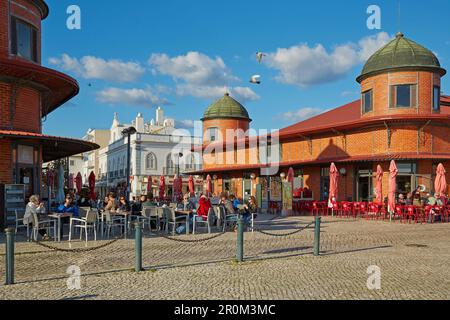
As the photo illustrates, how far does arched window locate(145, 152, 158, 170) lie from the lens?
2255 inches

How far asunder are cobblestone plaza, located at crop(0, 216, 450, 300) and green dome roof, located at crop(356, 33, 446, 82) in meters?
14.4

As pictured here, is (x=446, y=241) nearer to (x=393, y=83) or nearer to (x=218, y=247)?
(x=218, y=247)

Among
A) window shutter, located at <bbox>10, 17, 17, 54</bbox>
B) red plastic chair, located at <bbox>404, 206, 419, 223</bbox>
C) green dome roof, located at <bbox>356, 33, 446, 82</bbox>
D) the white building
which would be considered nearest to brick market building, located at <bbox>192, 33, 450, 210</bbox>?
green dome roof, located at <bbox>356, 33, 446, 82</bbox>

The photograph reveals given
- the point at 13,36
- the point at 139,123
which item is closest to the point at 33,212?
the point at 13,36

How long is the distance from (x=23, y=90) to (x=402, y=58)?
19.9m

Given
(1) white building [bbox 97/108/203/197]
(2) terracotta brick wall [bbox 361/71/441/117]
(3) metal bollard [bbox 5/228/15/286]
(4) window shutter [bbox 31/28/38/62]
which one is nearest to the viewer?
(3) metal bollard [bbox 5/228/15/286]

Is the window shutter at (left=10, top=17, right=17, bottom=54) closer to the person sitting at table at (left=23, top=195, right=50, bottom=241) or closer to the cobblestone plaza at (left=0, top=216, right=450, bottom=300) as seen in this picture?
the person sitting at table at (left=23, top=195, right=50, bottom=241)

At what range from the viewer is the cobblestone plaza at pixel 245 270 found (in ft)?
24.7

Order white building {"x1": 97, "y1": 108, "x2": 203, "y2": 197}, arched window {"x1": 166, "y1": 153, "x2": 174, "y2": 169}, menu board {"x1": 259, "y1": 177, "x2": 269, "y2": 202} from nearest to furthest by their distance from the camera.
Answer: menu board {"x1": 259, "y1": 177, "x2": 269, "y2": 202} < white building {"x1": 97, "y1": 108, "x2": 203, "y2": 197} < arched window {"x1": 166, "y1": 153, "x2": 174, "y2": 169}

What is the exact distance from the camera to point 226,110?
44.8 metres

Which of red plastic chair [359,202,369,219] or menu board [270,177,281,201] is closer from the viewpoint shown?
red plastic chair [359,202,369,219]

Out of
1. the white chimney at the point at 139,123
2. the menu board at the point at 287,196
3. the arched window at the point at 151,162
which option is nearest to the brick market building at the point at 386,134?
the menu board at the point at 287,196
